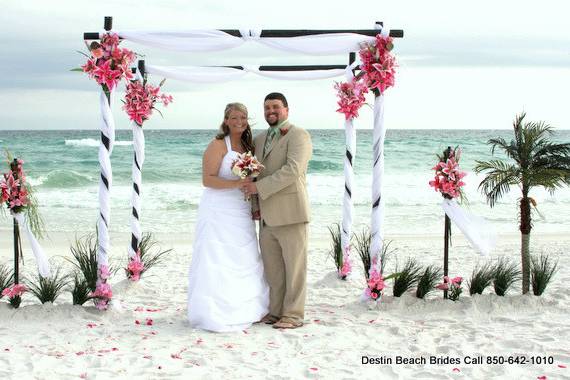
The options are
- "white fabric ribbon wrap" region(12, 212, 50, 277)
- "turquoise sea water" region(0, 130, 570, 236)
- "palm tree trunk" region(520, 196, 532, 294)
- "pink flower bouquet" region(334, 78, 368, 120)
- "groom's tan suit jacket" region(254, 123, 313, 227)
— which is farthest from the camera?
"turquoise sea water" region(0, 130, 570, 236)

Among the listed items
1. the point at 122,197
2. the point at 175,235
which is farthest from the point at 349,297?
the point at 122,197

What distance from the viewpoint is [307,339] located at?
253 inches

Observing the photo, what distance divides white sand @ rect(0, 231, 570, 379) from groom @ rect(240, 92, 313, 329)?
0.37m

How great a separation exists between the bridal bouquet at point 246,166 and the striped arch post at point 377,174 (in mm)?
1510

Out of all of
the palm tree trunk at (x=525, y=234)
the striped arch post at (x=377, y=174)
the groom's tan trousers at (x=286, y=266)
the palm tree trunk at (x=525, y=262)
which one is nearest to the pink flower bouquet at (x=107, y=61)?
the groom's tan trousers at (x=286, y=266)

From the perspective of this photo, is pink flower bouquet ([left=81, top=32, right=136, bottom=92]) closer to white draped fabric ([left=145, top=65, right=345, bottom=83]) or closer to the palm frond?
white draped fabric ([left=145, top=65, right=345, bottom=83])

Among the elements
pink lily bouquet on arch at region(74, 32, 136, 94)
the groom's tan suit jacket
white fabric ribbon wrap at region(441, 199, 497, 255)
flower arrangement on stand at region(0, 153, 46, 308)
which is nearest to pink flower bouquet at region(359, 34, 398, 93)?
the groom's tan suit jacket

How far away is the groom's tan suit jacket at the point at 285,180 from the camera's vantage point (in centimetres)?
657

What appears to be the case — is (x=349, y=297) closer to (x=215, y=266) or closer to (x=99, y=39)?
(x=215, y=266)

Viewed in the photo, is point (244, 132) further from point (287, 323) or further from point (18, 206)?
point (18, 206)

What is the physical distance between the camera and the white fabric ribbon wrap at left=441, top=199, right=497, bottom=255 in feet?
24.1

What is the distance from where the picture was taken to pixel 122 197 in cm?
2295

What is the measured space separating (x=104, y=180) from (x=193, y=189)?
18.0m

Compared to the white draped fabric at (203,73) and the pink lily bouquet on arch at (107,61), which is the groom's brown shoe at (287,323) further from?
the white draped fabric at (203,73)
